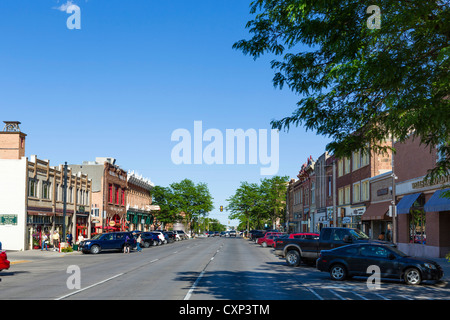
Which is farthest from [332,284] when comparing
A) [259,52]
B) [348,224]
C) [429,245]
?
[348,224]

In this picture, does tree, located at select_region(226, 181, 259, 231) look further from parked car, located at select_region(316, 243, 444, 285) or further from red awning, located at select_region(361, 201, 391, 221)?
parked car, located at select_region(316, 243, 444, 285)

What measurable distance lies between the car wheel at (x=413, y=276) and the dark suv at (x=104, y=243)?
30016mm

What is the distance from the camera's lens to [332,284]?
18188 mm

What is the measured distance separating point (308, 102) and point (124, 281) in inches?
397

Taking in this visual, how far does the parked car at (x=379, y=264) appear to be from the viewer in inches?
723

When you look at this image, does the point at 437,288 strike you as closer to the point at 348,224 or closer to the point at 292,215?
the point at 348,224

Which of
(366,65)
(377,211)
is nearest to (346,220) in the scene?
(377,211)

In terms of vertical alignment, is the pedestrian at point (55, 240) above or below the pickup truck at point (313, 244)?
below

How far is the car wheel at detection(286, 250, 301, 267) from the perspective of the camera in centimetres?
2695

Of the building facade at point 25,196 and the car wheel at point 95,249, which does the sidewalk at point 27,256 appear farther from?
the building facade at point 25,196

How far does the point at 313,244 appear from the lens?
1044 inches

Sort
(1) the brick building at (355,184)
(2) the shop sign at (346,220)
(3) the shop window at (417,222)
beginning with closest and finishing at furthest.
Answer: (3) the shop window at (417,222) → (1) the brick building at (355,184) → (2) the shop sign at (346,220)

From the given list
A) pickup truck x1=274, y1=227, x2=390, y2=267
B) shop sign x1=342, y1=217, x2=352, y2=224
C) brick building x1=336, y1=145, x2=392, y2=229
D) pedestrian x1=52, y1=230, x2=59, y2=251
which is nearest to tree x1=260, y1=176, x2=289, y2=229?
brick building x1=336, y1=145, x2=392, y2=229

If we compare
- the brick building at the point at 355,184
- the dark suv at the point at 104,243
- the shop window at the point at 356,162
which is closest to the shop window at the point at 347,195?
Answer: the brick building at the point at 355,184
